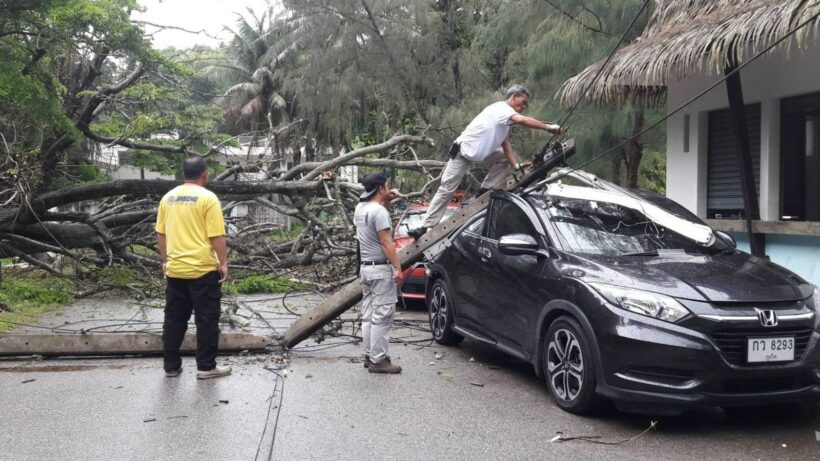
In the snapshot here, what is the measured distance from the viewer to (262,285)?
12.1 metres

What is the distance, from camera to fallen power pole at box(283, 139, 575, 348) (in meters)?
7.19

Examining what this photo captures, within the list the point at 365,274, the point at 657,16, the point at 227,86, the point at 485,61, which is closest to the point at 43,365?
the point at 365,274

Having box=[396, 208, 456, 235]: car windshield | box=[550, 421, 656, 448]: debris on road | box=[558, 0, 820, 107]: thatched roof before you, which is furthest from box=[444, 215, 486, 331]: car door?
box=[396, 208, 456, 235]: car windshield

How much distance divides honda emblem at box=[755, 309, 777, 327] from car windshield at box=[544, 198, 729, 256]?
3.73 ft

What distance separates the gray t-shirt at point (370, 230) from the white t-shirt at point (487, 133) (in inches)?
48.6

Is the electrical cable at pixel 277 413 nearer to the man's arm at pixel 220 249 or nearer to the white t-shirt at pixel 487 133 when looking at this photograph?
the man's arm at pixel 220 249

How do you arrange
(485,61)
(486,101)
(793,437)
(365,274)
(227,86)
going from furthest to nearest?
1. (227,86)
2. (485,61)
3. (486,101)
4. (365,274)
5. (793,437)

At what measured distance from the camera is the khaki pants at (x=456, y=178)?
7.50m

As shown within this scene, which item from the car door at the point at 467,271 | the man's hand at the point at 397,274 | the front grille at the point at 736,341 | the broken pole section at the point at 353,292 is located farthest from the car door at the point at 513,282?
the front grille at the point at 736,341

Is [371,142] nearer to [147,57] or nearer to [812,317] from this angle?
[147,57]

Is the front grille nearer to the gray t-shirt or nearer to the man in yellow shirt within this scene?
the gray t-shirt

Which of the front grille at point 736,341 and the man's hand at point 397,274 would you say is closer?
the front grille at point 736,341

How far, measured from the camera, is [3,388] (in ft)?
19.5

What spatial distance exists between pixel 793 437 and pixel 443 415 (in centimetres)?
238
